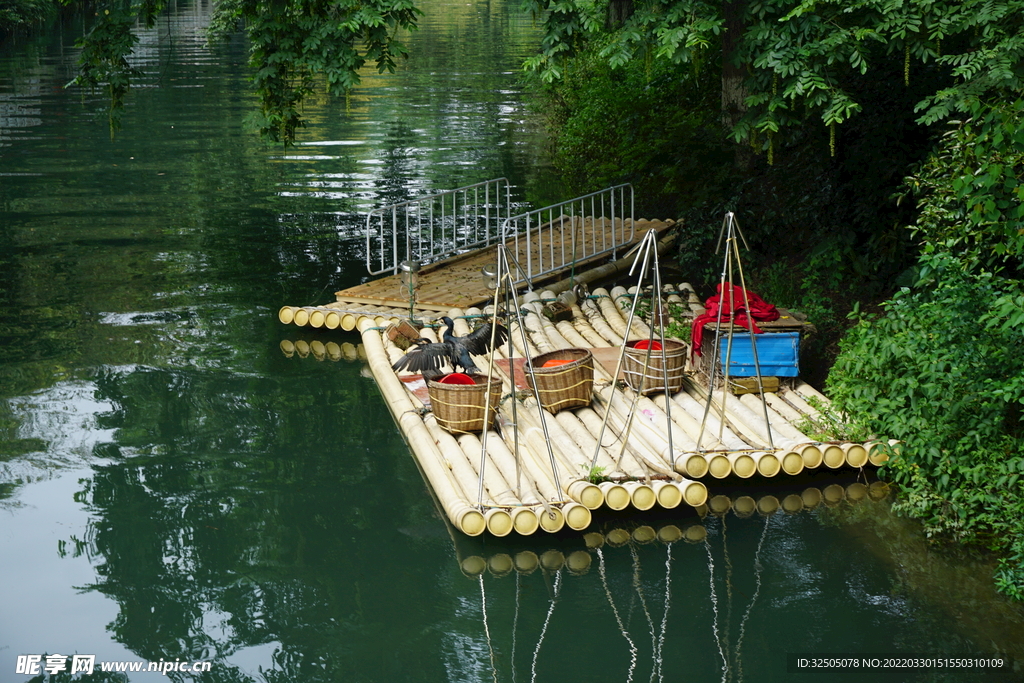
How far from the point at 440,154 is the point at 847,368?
18.3 m

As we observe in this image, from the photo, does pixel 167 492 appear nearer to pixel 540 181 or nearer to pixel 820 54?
pixel 820 54

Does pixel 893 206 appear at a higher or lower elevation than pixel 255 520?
higher

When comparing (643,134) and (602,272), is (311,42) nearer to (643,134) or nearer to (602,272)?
(602,272)

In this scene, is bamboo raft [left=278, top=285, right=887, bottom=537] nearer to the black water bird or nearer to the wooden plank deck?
the black water bird

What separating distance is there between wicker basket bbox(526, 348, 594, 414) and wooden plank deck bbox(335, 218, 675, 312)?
353 centimetres

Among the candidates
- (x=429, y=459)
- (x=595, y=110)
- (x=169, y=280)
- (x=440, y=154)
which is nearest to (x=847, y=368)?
(x=429, y=459)

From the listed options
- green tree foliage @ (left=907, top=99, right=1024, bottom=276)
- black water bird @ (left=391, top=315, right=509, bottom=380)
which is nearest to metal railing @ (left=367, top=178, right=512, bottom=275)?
black water bird @ (left=391, top=315, right=509, bottom=380)

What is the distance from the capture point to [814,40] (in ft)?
34.3

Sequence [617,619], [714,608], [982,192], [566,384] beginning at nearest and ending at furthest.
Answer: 1. [617,619]
2. [714,608]
3. [982,192]
4. [566,384]

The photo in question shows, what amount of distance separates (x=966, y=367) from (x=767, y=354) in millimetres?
2400

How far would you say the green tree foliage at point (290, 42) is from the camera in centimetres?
1234

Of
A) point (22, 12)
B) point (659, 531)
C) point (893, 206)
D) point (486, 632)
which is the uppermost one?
point (22, 12)

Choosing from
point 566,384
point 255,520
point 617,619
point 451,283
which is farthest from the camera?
point 451,283

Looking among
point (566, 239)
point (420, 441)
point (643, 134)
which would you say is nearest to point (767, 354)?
point (420, 441)
